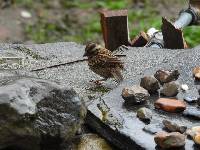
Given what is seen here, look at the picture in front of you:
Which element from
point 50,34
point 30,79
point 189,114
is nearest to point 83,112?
point 30,79

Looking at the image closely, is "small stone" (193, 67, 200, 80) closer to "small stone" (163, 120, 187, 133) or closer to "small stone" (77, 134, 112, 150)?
"small stone" (163, 120, 187, 133)

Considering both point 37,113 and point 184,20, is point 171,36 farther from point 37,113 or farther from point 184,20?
point 37,113

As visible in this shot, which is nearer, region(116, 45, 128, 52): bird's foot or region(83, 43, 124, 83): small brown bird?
region(83, 43, 124, 83): small brown bird

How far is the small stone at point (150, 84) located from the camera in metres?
3.77

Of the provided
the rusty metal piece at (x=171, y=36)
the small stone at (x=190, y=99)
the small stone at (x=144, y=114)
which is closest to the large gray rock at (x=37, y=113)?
the small stone at (x=144, y=114)

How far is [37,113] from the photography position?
→ 10.3 ft

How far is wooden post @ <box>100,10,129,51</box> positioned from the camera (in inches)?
194

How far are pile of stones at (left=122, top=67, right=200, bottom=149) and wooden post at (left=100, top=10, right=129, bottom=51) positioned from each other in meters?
1.06

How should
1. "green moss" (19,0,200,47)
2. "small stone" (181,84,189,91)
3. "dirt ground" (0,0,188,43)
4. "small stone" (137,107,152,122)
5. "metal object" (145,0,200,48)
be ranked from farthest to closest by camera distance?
"dirt ground" (0,0,188,43), "green moss" (19,0,200,47), "metal object" (145,0,200,48), "small stone" (181,84,189,91), "small stone" (137,107,152,122)

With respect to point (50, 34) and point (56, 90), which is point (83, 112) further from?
point (50, 34)

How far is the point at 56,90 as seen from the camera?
129 inches

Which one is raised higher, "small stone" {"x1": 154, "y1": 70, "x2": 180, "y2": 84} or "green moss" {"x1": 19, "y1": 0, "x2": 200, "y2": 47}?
"small stone" {"x1": 154, "y1": 70, "x2": 180, "y2": 84}

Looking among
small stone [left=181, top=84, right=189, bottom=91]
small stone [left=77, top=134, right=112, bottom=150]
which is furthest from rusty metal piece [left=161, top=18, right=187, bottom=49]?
small stone [left=77, top=134, right=112, bottom=150]

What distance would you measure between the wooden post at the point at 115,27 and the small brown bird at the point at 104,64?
781 millimetres
